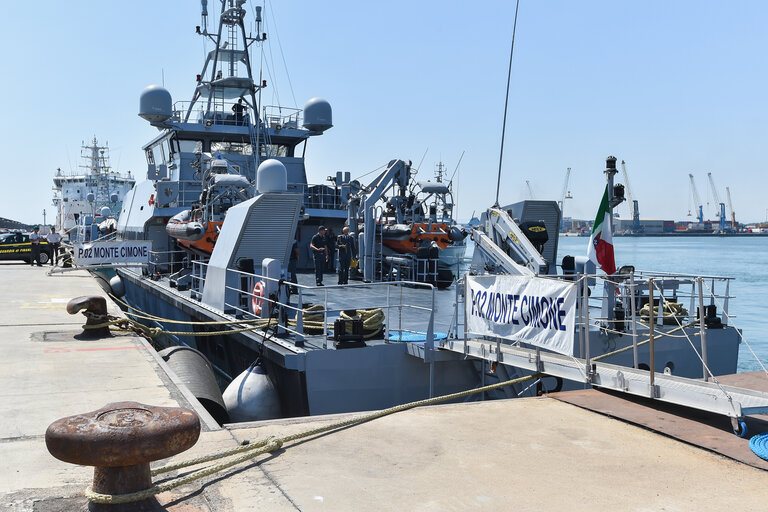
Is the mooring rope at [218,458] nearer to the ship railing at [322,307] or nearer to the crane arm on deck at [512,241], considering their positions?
the ship railing at [322,307]

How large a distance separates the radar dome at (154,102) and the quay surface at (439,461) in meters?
15.0

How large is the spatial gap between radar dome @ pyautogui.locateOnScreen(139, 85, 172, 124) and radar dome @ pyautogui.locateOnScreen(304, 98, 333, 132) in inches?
171

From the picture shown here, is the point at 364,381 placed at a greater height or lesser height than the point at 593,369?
lesser

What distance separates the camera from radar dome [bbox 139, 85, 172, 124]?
66.7ft

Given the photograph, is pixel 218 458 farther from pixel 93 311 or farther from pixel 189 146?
pixel 189 146

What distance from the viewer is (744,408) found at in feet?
16.4

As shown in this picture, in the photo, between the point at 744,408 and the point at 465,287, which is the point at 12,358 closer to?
the point at 465,287

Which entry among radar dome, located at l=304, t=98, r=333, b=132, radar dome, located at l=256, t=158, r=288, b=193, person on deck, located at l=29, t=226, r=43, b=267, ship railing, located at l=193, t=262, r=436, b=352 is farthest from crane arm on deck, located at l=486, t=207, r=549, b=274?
person on deck, located at l=29, t=226, r=43, b=267

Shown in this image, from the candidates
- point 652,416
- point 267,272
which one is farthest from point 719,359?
point 267,272

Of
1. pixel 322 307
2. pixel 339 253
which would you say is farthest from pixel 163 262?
pixel 322 307

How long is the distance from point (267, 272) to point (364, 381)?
2.42 m

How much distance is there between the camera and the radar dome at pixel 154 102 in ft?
66.7

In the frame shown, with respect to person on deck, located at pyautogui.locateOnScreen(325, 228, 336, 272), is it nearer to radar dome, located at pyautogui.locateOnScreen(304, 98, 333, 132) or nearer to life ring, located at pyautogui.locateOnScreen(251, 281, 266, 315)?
radar dome, located at pyautogui.locateOnScreen(304, 98, 333, 132)

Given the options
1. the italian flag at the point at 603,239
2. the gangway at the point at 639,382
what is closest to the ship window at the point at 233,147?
the italian flag at the point at 603,239
